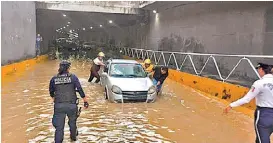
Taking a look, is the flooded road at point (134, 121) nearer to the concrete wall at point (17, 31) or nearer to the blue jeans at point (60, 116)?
the blue jeans at point (60, 116)

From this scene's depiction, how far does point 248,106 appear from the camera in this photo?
322 inches

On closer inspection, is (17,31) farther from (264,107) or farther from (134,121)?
(264,107)

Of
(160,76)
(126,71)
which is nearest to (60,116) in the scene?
(126,71)

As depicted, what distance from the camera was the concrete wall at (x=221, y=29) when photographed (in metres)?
12.2

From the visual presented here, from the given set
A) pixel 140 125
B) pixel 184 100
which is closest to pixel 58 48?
pixel 184 100

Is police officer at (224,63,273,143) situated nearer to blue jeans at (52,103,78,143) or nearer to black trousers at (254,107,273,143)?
black trousers at (254,107,273,143)

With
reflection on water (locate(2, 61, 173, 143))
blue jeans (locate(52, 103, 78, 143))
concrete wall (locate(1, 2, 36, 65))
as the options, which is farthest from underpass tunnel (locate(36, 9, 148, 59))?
blue jeans (locate(52, 103, 78, 143))

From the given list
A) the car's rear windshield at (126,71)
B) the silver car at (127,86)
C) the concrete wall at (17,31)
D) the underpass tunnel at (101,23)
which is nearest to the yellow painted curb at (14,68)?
the concrete wall at (17,31)

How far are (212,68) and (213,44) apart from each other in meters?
1.83

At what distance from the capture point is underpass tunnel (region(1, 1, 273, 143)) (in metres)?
6.36

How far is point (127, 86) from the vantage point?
8.87 m

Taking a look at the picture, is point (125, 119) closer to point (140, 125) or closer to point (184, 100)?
point (140, 125)

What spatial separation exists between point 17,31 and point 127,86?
1081 cm

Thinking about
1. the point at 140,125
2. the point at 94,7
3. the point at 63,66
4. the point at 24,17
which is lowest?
the point at 140,125
